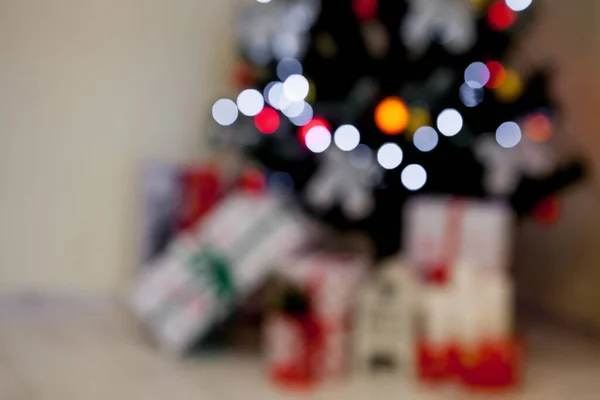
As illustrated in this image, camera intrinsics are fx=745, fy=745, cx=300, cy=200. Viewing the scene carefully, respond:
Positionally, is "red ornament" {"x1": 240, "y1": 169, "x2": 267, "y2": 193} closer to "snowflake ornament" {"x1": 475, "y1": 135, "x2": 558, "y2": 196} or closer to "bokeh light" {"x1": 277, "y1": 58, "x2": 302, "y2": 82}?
"bokeh light" {"x1": 277, "y1": 58, "x2": 302, "y2": 82}

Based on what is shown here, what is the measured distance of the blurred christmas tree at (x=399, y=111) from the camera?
1.56 m

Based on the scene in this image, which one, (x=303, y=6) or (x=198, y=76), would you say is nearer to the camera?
(x=303, y=6)

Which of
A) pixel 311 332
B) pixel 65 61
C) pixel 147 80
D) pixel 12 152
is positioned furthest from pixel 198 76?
pixel 311 332

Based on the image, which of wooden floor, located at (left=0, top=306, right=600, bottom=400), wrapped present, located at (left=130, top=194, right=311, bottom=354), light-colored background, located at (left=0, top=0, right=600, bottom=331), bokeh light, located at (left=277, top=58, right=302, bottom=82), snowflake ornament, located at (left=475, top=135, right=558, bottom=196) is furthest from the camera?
light-colored background, located at (left=0, top=0, right=600, bottom=331)

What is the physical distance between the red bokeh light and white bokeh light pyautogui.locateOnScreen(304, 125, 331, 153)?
14.0 inches

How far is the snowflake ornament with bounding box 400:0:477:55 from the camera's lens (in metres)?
1.51

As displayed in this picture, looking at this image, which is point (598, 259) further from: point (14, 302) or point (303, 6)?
point (14, 302)

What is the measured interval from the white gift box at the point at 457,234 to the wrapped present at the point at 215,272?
242 millimetres

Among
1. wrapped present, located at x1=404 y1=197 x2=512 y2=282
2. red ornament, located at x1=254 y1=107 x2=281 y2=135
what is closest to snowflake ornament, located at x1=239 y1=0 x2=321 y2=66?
red ornament, located at x1=254 y1=107 x2=281 y2=135

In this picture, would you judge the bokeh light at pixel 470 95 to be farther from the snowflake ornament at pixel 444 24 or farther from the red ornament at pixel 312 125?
the red ornament at pixel 312 125

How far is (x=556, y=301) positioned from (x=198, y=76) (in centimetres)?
108

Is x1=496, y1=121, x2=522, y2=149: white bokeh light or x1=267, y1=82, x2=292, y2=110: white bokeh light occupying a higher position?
x1=267, y1=82, x2=292, y2=110: white bokeh light

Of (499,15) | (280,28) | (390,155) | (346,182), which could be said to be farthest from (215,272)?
(499,15)

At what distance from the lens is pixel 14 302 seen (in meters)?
1.80
